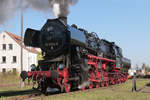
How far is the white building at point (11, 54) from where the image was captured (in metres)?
46.7

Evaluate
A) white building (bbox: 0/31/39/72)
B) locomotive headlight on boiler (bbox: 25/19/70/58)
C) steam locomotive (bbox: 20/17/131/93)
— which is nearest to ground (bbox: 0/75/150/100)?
steam locomotive (bbox: 20/17/131/93)

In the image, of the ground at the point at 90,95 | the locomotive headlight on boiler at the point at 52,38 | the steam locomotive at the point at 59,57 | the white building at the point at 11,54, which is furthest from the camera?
the white building at the point at 11,54

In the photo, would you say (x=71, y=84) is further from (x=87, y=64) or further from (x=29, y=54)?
(x=29, y=54)

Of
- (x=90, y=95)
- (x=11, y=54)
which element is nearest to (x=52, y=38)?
(x=90, y=95)

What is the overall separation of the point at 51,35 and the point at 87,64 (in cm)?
267

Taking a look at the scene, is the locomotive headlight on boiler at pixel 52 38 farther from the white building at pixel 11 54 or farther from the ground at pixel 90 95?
the white building at pixel 11 54

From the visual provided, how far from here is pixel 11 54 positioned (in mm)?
47156

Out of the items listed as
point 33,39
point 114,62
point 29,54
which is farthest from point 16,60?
point 33,39

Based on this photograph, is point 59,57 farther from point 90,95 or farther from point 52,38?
point 90,95

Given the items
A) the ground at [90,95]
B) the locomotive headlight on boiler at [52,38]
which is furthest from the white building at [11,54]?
the locomotive headlight on boiler at [52,38]

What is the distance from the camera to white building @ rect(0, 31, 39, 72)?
46.7 meters

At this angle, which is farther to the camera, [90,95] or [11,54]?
[11,54]

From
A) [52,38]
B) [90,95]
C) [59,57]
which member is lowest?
[90,95]

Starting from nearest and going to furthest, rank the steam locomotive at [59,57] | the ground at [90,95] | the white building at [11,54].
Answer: the ground at [90,95]
the steam locomotive at [59,57]
the white building at [11,54]
